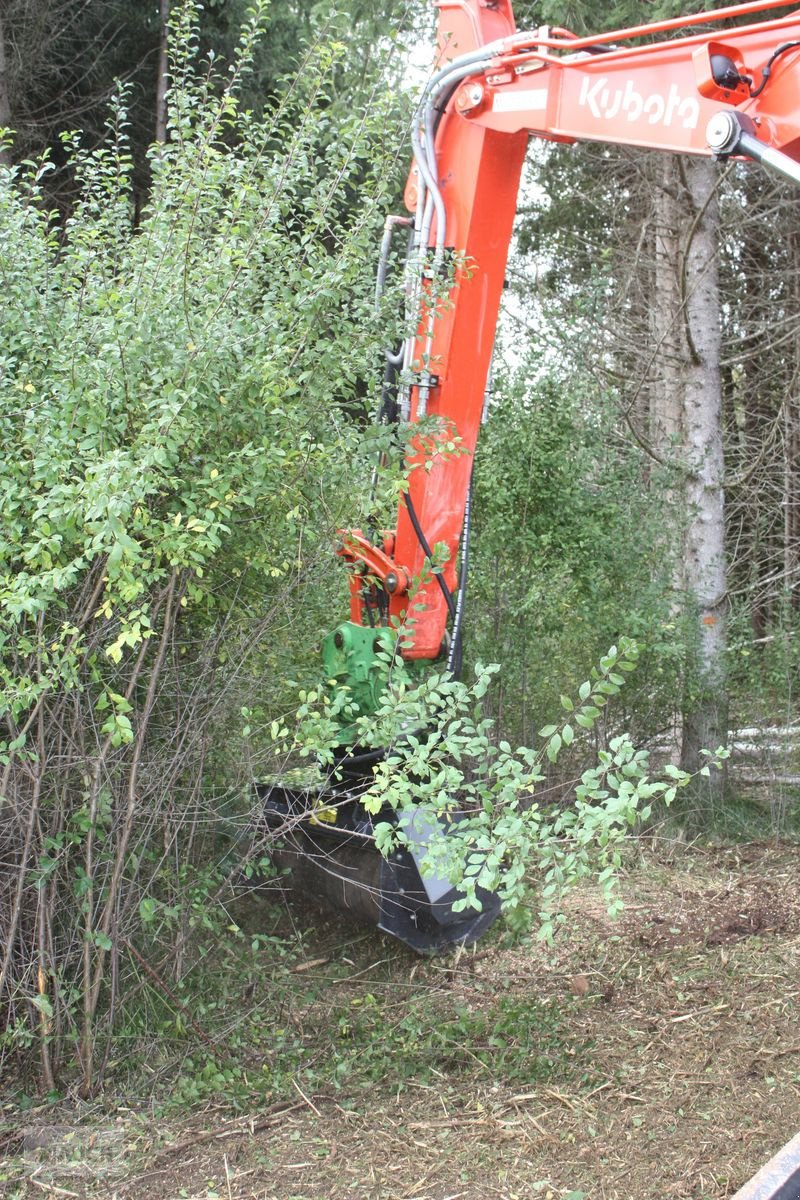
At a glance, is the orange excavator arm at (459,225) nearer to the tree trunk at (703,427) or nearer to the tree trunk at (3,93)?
the tree trunk at (703,427)

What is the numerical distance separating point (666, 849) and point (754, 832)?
2.61 feet

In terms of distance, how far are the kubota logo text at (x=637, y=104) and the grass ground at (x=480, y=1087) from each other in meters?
3.29

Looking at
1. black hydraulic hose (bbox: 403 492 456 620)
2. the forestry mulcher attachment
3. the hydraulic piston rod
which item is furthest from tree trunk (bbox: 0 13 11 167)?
the hydraulic piston rod

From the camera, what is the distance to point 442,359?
17.0 ft

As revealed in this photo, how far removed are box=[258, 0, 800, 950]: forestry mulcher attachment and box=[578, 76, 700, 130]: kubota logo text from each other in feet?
0.03

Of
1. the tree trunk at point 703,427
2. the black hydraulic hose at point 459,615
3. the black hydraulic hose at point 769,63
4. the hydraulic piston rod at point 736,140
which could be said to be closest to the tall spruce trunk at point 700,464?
the tree trunk at point 703,427

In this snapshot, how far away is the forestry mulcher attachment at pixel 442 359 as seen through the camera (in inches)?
177

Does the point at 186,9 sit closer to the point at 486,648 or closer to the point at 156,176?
the point at 156,176

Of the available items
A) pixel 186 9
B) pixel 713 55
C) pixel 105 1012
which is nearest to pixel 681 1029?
pixel 105 1012

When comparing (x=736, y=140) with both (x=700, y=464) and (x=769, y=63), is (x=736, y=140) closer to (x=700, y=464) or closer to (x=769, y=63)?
(x=769, y=63)

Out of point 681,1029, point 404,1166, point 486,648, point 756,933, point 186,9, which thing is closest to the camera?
point 404,1166

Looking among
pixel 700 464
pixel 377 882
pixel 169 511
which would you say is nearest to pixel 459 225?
pixel 169 511

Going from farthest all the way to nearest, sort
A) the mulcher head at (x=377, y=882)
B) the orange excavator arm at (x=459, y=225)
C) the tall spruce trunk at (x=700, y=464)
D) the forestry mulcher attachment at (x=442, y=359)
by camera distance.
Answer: the tall spruce trunk at (x=700, y=464), the mulcher head at (x=377, y=882), the forestry mulcher attachment at (x=442, y=359), the orange excavator arm at (x=459, y=225)

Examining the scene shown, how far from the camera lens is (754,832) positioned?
25.6ft
